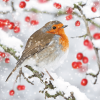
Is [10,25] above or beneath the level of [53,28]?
above

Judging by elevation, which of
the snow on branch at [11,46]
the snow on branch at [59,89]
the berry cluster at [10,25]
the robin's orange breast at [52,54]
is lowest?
the snow on branch at [59,89]

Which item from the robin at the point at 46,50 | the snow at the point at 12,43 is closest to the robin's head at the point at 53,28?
the robin at the point at 46,50

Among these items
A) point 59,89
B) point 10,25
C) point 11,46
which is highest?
point 10,25

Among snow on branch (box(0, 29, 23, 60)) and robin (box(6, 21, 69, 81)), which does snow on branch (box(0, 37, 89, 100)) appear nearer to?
robin (box(6, 21, 69, 81))

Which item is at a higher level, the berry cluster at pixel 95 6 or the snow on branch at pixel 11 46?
the berry cluster at pixel 95 6

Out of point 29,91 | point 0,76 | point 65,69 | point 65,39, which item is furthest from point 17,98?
point 65,39

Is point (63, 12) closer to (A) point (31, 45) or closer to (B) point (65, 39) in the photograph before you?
(B) point (65, 39)

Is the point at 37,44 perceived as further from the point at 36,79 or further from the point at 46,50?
the point at 36,79

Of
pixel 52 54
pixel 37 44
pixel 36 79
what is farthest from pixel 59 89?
pixel 36 79

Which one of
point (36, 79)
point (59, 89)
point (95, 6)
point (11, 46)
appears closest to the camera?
point (59, 89)

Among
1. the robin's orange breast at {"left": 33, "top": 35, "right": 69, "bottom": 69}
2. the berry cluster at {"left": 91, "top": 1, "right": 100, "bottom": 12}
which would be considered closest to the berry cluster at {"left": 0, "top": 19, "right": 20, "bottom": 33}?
the robin's orange breast at {"left": 33, "top": 35, "right": 69, "bottom": 69}

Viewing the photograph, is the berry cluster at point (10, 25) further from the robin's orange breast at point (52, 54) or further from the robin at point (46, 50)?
the robin's orange breast at point (52, 54)

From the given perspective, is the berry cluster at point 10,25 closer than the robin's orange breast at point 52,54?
No

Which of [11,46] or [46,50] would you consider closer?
[46,50]
